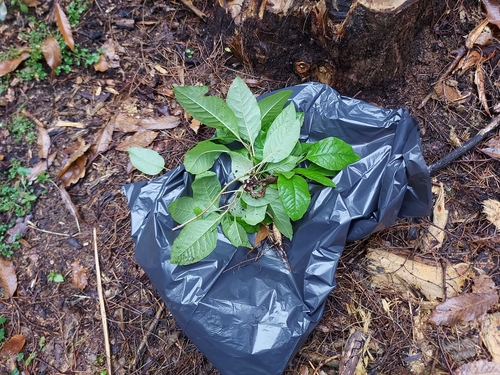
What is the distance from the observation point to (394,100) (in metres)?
1.42

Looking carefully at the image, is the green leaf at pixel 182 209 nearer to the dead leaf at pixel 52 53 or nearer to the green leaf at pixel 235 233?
the green leaf at pixel 235 233

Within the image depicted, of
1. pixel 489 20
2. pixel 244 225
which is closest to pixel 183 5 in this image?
pixel 244 225

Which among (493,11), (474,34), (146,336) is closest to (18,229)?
(146,336)

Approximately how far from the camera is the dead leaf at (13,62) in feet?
5.49

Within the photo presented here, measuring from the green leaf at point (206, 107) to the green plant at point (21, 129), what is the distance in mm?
886

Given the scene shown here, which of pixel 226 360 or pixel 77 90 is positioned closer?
pixel 226 360

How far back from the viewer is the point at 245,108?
119 centimetres

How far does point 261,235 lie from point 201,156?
1.10ft

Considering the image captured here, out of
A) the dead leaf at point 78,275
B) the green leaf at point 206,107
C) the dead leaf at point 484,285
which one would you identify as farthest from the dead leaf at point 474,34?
the dead leaf at point 78,275

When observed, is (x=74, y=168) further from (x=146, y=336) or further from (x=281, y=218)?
(x=281, y=218)

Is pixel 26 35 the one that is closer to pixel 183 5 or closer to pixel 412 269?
pixel 183 5

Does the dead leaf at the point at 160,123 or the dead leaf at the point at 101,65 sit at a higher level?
the dead leaf at the point at 101,65

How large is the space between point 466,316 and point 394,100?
821 millimetres

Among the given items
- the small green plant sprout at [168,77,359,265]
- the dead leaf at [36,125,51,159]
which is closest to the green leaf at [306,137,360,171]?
the small green plant sprout at [168,77,359,265]
